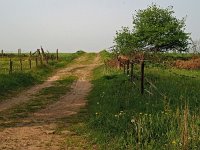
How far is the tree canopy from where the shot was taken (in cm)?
5225

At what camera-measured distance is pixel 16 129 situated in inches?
477

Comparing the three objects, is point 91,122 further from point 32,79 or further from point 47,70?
point 47,70

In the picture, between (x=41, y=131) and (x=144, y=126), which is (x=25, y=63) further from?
(x=144, y=126)

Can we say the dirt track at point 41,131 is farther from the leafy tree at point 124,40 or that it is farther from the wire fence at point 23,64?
the leafy tree at point 124,40

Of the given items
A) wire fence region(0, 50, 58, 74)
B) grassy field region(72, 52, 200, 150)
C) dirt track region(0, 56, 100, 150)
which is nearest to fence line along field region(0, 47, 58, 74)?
wire fence region(0, 50, 58, 74)

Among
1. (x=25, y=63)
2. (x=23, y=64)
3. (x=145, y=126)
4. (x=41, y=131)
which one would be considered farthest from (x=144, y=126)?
(x=25, y=63)

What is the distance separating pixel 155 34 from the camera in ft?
170

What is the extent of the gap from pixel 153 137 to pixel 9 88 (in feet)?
48.4

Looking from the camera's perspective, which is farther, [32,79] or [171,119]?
[32,79]

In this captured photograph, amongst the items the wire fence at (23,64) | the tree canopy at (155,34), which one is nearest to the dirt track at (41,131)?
the wire fence at (23,64)

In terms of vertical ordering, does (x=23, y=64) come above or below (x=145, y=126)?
above

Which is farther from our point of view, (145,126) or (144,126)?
(144,126)

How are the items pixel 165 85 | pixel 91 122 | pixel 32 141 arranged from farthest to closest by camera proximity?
pixel 165 85, pixel 91 122, pixel 32 141

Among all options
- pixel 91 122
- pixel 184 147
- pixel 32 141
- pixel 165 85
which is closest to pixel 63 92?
pixel 165 85
